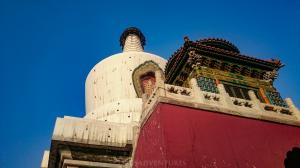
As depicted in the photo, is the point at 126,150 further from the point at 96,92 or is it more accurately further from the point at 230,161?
the point at 96,92

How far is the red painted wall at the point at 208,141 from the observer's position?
24.1 feet

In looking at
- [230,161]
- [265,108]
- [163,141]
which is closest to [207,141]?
[230,161]

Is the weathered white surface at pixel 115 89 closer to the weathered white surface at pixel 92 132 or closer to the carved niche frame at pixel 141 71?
the carved niche frame at pixel 141 71

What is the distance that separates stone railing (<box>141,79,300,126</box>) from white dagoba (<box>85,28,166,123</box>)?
4.37 metres

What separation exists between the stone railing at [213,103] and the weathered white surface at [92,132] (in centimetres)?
86

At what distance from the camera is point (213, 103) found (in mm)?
9102

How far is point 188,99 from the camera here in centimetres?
884

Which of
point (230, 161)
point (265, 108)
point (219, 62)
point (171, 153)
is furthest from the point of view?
point (219, 62)

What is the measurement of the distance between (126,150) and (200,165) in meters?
2.91

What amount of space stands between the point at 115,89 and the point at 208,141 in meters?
8.65

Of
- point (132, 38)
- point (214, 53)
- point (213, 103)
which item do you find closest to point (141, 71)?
point (214, 53)

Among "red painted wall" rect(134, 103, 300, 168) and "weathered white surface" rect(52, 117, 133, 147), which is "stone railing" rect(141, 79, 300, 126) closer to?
"red painted wall" rect(134, 103, 300, 168)

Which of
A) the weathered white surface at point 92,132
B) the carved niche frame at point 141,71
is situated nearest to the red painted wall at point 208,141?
the weathered white surface at point 92,132

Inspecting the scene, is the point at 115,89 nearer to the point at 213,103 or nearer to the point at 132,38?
the point at 213,103
